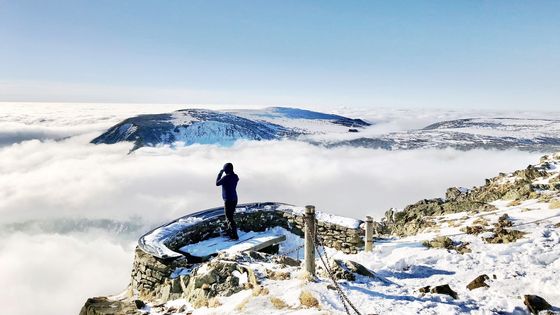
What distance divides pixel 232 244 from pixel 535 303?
10.3 meters

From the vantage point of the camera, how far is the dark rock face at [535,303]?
654 cm

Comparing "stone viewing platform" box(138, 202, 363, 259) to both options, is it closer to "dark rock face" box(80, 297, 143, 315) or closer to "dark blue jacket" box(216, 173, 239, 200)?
"dark rock face" box(80, 297, 143, 315)

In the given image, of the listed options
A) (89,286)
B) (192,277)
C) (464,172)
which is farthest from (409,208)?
(89,286)

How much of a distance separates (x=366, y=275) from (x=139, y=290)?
7684 millimetres

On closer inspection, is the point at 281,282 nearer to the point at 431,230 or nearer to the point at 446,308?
the point at 446,308

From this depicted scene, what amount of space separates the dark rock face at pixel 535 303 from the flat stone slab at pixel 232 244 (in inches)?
349

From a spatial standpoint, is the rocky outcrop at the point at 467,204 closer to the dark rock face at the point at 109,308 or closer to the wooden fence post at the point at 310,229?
the wooden fence post at the point at 310,229

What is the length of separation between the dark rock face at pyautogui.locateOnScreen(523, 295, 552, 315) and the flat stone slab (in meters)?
8.86

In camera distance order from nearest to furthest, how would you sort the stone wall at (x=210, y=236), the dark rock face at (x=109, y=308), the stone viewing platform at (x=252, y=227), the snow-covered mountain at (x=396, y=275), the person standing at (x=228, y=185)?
the snow-covered mountain at (x=396, y=275)
the dark rock face at (x=109, y=308)
the stone wall at (x=210, y=236)
the person standing at (x=228, y=185)
the stone viewing platform at (x=252, y=227)

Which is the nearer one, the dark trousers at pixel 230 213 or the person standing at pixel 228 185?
the person standing at pixel 228 185

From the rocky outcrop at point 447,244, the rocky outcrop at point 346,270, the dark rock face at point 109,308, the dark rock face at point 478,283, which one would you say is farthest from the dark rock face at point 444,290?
the dark rock face at point 109,308

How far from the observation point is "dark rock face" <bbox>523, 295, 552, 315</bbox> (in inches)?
257

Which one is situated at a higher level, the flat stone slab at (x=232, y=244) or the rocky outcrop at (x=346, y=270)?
the rocky outcrop at (x=346, y=270)

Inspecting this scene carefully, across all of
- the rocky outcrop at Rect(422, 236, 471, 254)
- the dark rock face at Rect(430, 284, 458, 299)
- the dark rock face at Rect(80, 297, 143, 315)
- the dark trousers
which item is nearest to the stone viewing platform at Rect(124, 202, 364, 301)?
the dark trousers
